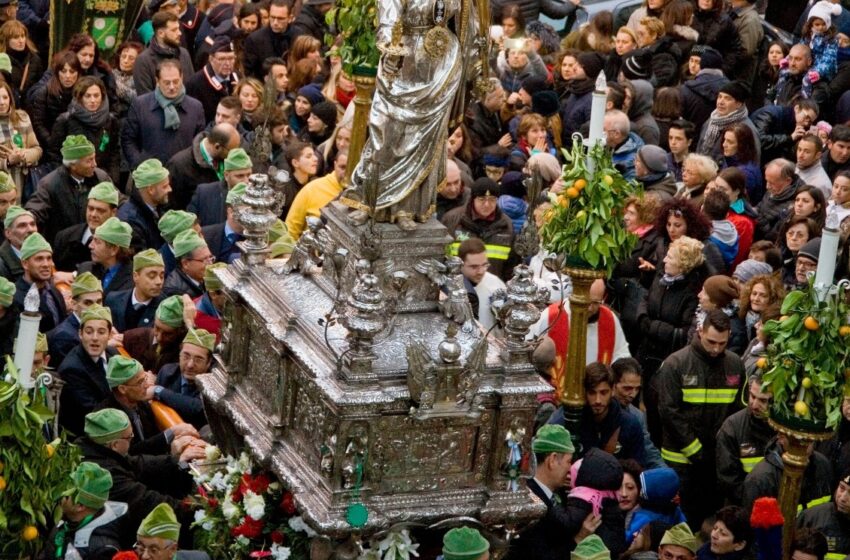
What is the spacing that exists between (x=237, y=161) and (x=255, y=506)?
511 cm

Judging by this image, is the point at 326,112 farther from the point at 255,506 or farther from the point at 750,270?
the point at 255,506

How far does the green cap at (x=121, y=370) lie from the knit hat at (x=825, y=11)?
32.3ft

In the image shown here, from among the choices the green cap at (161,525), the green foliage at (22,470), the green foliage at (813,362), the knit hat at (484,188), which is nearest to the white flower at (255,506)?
the green cap at (161,525)

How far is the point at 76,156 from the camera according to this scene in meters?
16.7

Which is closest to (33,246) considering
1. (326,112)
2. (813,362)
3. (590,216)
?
(590,216)

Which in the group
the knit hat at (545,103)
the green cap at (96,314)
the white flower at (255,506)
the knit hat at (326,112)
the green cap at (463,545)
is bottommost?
the knit hat at (326,112)

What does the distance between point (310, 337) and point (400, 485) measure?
95 cm

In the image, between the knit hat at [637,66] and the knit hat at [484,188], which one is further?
the knit hat at [637,66]

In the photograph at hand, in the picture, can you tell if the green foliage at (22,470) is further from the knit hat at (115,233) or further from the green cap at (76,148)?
the green cap at (76,148)

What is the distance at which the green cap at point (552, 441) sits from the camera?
40.8ft

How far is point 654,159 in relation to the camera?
17234 mm

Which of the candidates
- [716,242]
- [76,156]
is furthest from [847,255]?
[76,156]

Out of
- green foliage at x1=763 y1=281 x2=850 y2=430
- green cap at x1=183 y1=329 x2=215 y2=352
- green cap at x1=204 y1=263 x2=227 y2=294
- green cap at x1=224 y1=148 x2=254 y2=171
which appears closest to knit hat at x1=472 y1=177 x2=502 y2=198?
green cap at x1=224 y1=148 x2=254 y2=171

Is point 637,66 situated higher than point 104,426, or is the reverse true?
point 104,426
